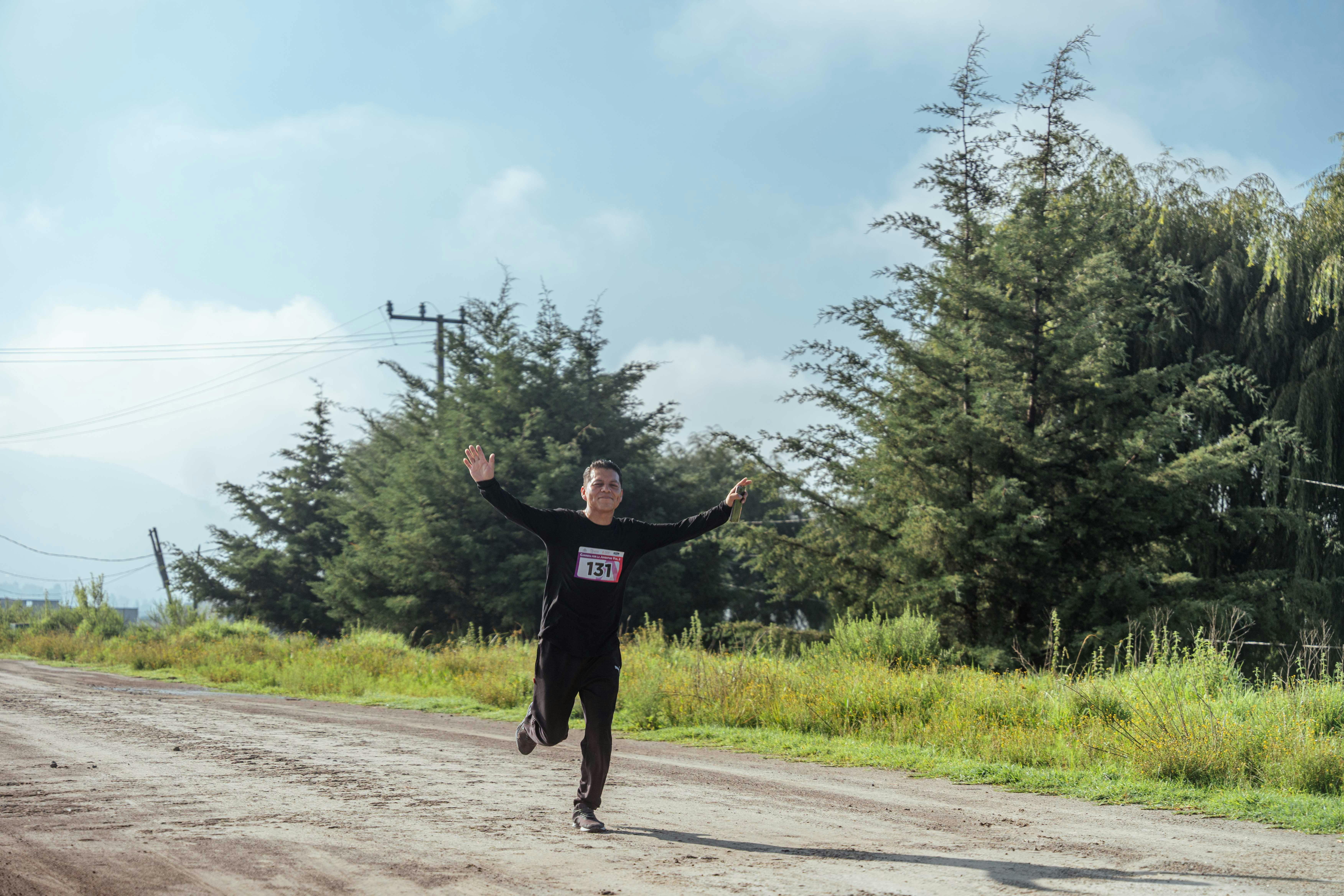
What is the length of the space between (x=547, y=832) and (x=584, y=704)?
2.48 feet

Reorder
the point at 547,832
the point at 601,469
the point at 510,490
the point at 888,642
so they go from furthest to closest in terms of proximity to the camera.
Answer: the point at 510,490 < the point at 888,642 < the point at 601,469 < the point at 547,832

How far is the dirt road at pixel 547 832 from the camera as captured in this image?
4.67m

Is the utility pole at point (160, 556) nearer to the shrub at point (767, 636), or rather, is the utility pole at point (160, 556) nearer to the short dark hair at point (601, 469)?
the shrub at point (767, 636)

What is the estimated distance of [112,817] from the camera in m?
5.94

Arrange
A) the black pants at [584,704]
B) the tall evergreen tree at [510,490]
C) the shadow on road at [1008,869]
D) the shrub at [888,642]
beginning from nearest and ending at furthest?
the shadow on road at [1008,869] → the black pants at [584,704] → the shrub at [888,642] → the tall evergreen tree at [510,490]

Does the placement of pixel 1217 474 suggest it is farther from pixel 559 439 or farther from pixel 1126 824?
pixel 559 439

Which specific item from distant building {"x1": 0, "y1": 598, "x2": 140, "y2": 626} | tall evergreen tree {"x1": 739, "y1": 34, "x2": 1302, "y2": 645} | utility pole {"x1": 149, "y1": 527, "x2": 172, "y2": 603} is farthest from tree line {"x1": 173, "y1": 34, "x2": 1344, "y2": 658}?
utility pole {"x1": 149, "y1": 527, "x2": 172, "y2": 603}

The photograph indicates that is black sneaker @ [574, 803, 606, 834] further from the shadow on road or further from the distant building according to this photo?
the distant building

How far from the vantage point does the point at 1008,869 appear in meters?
5.07

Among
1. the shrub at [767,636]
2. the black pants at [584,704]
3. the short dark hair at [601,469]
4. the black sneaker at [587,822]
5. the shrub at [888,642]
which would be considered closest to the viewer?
the black sneaker at [587,822]

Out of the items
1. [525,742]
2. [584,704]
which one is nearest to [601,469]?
[584,704]

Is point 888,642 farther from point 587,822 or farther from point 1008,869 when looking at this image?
point 1008,869

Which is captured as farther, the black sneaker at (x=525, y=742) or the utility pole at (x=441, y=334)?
the utility pole at (x=441, y=334)

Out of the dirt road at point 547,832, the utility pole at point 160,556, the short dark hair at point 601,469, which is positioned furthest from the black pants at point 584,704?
the utility pole at point 160,556
